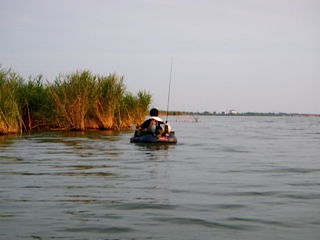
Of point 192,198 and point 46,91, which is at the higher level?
point 46,91

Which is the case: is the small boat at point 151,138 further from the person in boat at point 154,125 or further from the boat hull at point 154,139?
the person in boat at point 154,125

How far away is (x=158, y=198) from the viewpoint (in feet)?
23.5

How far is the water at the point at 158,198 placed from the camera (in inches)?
212

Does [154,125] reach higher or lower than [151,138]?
higher

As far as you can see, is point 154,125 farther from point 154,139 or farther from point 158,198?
point 158,198

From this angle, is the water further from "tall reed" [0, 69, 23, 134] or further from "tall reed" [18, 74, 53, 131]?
"tall reed" [18, 74, 53, 131]

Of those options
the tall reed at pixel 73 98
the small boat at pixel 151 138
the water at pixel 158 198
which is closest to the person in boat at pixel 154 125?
the small boat at pixel 151 138

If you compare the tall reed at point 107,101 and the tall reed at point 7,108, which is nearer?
the tall reed at point 7,108

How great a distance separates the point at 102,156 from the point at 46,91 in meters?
14.0

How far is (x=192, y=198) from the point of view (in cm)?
720

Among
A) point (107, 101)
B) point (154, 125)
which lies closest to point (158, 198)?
point (154, 125)

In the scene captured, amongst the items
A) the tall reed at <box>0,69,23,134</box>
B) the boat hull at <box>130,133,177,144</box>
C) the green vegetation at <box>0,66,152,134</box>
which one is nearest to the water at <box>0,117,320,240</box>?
the boat hull at <box>130,133,177,144</box>

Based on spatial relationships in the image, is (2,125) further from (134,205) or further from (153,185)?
(134,205)

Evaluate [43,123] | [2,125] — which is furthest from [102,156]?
[43,123]
